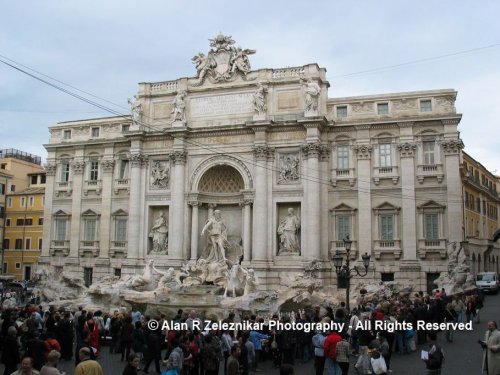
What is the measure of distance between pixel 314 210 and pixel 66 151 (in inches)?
777

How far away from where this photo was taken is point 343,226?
33.3 meters

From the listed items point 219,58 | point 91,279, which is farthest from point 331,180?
point 91,279

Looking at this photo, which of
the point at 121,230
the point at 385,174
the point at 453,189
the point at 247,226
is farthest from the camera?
the point at 121,230

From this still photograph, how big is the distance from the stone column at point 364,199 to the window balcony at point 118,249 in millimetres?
15784

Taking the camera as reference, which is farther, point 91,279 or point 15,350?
point 91,279

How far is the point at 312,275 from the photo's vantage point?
31.1m

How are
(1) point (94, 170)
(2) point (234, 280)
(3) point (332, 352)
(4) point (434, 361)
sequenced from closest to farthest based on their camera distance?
(4) point (434, 361) → (3) point (332, 352) → (2) point (234, 280) → (1) point (94, 170)

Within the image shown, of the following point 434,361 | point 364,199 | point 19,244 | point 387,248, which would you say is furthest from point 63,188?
point 434,361

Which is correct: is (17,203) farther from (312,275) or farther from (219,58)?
(312,275)

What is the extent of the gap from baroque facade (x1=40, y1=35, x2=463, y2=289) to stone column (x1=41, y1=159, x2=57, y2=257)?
1.62 m

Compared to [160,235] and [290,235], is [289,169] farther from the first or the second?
[160,235]

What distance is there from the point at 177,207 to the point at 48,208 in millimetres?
11565

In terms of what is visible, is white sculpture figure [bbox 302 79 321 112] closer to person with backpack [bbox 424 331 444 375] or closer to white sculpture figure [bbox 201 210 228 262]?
white sculpture figure [bbox 201 210 228 262]

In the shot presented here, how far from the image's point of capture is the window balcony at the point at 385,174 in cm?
3247
